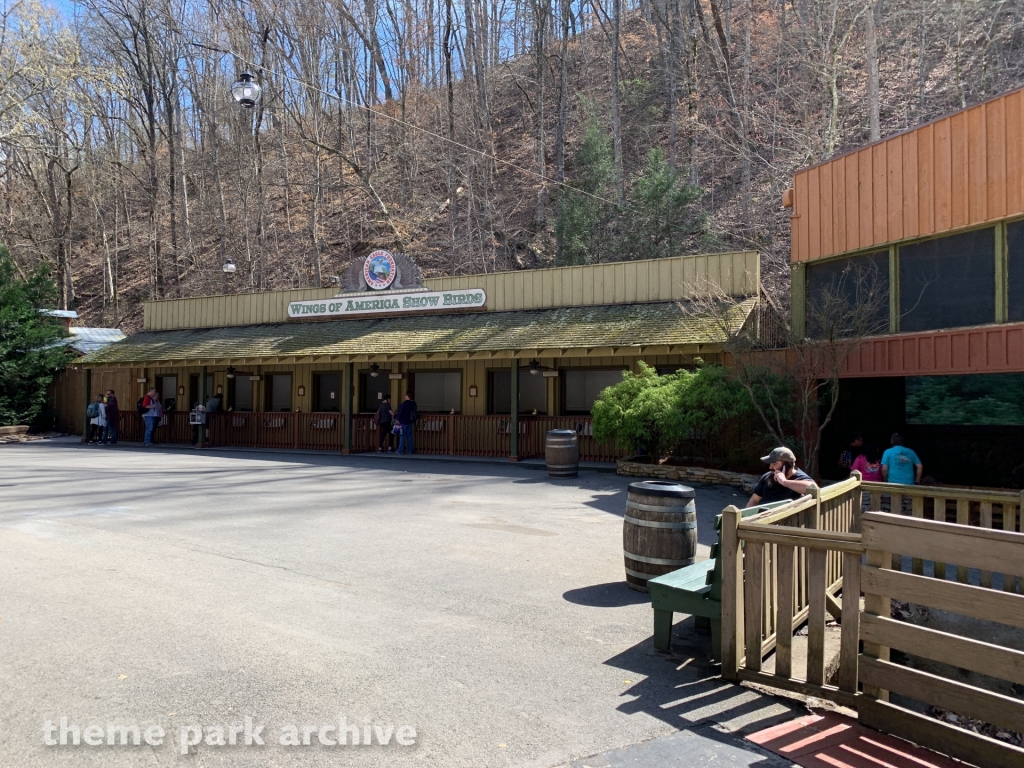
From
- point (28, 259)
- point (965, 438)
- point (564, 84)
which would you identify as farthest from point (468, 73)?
point (965, 438)

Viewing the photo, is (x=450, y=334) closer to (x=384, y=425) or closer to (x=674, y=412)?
(x=384, y=425)

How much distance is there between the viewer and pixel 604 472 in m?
15.9

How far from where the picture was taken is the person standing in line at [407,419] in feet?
64.5

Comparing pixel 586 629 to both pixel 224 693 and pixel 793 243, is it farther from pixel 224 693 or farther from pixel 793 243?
pixel 793 243

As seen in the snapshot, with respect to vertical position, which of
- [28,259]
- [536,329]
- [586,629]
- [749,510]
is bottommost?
[586,629]

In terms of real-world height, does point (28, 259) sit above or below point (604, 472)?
above

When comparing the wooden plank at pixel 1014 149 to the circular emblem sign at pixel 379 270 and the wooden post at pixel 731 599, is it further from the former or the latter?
the circular emblem sign at pixel 379 270

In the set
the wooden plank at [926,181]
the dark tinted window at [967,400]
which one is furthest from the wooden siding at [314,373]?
the wooden plank at [926,181]

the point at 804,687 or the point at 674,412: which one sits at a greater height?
the point at 674,412

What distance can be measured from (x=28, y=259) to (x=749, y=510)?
159 feet

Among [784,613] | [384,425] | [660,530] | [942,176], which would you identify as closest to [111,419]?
[384,425]

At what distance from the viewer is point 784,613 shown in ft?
14.6

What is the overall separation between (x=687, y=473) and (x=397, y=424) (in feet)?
27.8

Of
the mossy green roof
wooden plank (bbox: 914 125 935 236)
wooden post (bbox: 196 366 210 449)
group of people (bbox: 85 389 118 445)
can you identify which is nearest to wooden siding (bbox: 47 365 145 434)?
the mossy green roof
